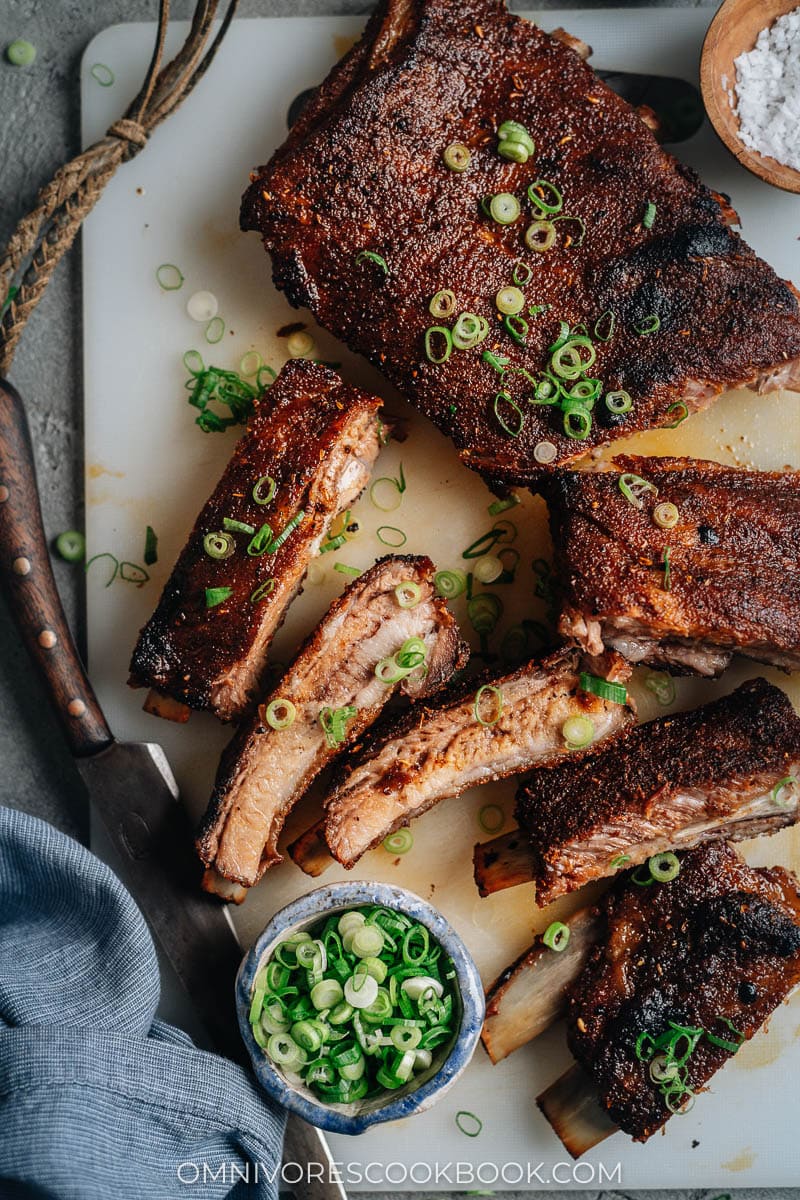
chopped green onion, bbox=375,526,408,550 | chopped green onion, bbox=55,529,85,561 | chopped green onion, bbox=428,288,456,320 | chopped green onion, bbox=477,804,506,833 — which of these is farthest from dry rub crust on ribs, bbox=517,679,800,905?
chopped green onion, bbox=55,529,85,561

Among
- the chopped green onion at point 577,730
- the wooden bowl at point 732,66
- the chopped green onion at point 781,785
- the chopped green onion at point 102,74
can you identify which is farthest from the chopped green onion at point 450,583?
the chopped green onion at point 102,74

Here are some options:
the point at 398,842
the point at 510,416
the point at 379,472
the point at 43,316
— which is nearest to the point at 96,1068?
the point at 398,842

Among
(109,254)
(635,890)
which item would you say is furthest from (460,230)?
(635,890)

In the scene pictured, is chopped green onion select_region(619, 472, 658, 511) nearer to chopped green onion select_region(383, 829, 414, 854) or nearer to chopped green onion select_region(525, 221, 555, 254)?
chopped green onion select_region(525, 221, 555, 254)

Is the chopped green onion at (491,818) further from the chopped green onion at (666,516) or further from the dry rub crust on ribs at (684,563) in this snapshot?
the chopped green onion at (666,516)

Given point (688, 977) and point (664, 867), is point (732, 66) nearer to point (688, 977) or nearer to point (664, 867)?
point (664, 867)

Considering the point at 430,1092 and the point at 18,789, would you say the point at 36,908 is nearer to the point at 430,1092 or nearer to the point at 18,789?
the point at 18,789
